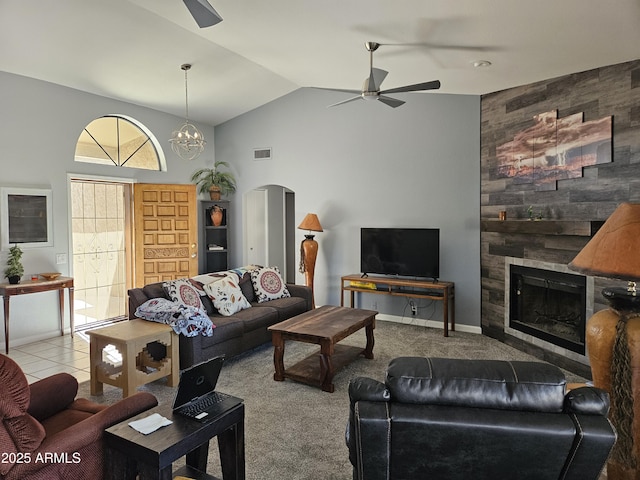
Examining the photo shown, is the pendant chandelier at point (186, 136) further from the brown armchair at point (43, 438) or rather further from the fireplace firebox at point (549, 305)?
the fireplace firebox at point (549, 305)

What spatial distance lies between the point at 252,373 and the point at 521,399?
3.08m

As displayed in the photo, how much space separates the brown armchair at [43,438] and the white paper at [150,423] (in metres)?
0.20

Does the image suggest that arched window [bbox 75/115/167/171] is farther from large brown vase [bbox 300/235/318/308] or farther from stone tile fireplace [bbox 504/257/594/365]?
stone tile fireplace [bbox 504/257/594/365]

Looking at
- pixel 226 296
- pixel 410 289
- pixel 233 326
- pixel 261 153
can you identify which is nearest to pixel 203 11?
pixel 233 326

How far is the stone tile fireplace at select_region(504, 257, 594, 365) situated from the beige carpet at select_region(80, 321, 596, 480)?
0.85 feet

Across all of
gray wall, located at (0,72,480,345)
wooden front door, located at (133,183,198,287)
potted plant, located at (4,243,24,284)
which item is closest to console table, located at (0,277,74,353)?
potted plant, located at (4,243,24,284)

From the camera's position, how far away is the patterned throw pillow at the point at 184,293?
439cm

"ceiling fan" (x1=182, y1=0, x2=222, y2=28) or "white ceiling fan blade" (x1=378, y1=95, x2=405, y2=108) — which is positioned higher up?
"white ceiling fan blade" (x1=378, y1=95, x2=405, y2=108)

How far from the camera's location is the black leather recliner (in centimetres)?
145

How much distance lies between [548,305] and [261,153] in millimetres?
4937

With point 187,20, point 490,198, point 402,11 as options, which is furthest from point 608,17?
point 187,20

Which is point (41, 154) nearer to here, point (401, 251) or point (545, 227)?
point (401, 251)

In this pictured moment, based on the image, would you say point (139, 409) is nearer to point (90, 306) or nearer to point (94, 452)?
point (94, 452)

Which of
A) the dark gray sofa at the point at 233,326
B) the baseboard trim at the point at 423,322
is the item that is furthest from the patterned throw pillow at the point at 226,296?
the baseboard trim at the point at 423,322
